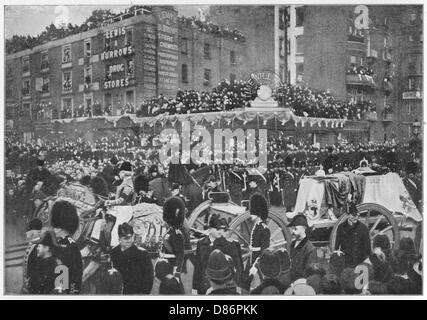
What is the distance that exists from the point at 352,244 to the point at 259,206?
97cm

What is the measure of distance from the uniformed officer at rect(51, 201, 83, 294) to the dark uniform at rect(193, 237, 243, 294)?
112 cm

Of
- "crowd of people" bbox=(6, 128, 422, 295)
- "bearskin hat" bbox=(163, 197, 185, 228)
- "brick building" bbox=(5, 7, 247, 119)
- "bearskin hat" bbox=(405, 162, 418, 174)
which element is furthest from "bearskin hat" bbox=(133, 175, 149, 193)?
"bearskin hat" bbox=(405, 162, 418, 174)

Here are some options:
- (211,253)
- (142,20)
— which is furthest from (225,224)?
(142,20)

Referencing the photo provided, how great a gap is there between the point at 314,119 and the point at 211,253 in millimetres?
1652

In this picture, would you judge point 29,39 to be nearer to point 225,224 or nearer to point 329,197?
point 225,224

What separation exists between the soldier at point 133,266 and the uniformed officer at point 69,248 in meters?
0.35

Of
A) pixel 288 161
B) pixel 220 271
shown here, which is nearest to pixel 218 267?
pixel 220 271

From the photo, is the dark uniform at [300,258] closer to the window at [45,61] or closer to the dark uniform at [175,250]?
the dark uniform at [175,250]

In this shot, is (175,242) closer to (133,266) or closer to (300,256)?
(133,266)

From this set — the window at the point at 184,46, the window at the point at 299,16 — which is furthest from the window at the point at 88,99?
the window at the point at 299,16

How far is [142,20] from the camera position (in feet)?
18.5

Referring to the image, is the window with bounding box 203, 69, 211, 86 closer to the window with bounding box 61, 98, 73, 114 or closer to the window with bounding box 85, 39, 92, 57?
the window with bounding box 85, 39, 92, 57

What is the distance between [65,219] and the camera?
18.3 feet

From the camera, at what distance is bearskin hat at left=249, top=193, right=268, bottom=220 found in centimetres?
560
